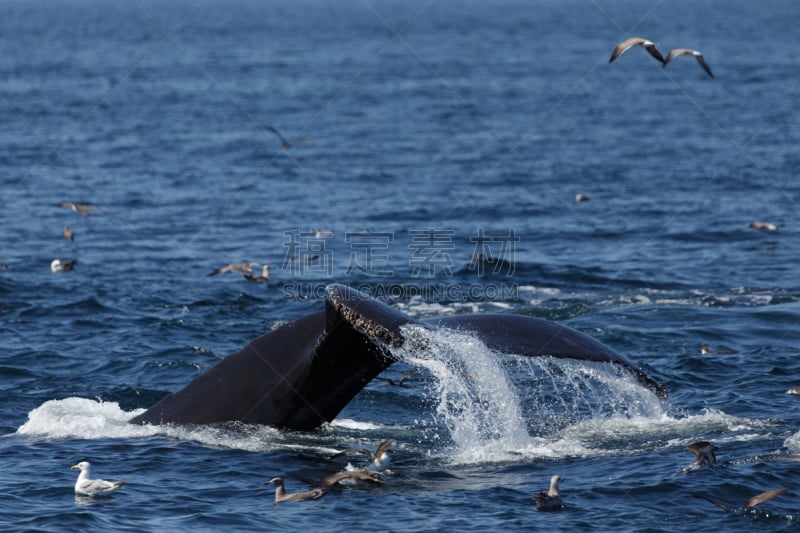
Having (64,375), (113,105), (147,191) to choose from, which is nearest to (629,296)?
(64,375)

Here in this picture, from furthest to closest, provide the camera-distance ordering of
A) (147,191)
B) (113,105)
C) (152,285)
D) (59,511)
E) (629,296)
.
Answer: (113,105) → (147,191) → (152,285) → (629,296) → (59,511)

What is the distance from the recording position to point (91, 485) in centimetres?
966

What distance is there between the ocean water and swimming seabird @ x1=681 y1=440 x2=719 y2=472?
9cm

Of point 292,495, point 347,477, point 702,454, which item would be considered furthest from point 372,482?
point 702,454

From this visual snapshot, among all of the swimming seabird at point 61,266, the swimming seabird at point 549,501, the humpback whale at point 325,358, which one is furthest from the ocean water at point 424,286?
the swimming seabird at point 61,266

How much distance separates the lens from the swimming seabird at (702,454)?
32.4ft

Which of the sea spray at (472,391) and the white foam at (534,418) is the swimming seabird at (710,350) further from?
the sea spray at (472,391)

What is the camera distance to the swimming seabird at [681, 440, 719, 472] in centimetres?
988

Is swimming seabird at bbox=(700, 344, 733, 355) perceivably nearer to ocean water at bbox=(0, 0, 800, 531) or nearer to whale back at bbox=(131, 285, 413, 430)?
ocean water at bbox=(0, 0, 800, 531)

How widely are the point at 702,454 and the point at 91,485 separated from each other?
16.7ft

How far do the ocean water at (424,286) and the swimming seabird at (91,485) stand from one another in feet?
0.38

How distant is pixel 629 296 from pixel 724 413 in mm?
6525

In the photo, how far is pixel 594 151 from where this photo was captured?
3772 cm

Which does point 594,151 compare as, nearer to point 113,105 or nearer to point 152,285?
point 152,285
